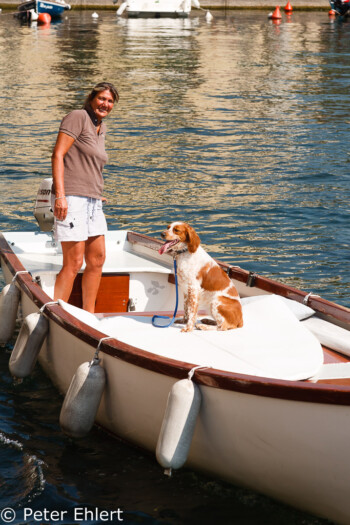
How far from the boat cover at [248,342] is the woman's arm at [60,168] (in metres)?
0.76

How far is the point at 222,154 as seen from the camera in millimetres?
16781

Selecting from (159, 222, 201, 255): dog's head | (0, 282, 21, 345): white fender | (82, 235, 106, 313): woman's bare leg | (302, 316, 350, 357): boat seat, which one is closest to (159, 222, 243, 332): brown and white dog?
(159, 222, 201, 255): dog's head

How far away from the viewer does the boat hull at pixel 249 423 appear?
15.5ft

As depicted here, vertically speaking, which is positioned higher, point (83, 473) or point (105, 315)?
point (105, 315)

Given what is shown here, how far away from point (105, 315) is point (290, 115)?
49.1 ft

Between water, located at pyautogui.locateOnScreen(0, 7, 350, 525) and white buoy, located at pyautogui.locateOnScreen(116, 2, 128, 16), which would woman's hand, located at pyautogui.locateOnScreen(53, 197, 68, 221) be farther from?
white buoy, located at pyautogui.locateOnScreen(116, 2, 128, 16)

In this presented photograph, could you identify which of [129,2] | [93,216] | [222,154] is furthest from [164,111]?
[129,2]

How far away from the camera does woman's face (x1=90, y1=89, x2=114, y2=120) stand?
6.51m

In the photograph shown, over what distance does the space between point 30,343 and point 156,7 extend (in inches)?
1791

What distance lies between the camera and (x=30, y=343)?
258 inches

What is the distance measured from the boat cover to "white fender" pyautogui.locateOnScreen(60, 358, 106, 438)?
0.34m

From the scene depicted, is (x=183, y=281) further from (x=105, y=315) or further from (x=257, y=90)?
(x=257, y=90)

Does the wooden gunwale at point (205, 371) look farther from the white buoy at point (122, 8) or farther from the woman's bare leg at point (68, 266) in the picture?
the white buoy at point (122, 8)

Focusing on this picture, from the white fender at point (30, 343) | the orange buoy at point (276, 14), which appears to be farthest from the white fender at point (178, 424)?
the orange buoy at point (276, 14)
